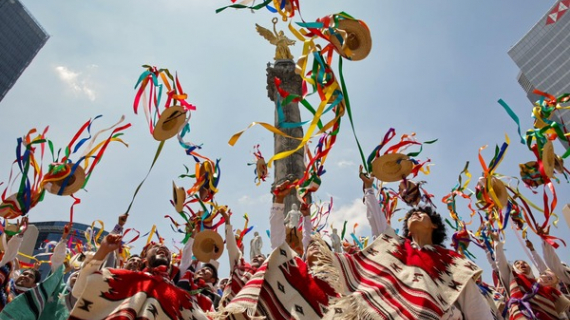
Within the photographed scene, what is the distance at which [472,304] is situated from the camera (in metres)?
2.38

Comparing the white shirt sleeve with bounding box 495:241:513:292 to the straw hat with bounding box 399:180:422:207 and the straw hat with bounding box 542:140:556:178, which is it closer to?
the straw hat with bounding box 542:140:556:178

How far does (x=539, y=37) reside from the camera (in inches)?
1806

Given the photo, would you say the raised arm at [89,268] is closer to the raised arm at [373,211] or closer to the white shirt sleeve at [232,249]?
the white shirt sleeve at [232,249]

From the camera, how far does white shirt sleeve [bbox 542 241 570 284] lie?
15.8 feet

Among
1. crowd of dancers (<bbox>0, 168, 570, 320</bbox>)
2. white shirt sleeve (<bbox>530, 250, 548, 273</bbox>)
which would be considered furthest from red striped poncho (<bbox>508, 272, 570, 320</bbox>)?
white shirt sleeve (<bbox>530, 250, 548, 273</bbox>)

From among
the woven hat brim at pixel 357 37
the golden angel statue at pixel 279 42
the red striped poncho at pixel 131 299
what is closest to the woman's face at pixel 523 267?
the woven hat brim at pixel 357 37

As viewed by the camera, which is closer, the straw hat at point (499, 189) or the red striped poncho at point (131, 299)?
the red striped poncho at point (131, 299)

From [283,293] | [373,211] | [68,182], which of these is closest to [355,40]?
[373,211]

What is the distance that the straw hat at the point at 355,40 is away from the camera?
13.0ft

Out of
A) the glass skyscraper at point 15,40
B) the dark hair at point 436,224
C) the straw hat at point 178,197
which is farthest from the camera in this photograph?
the glass skyscraper at point 15,40

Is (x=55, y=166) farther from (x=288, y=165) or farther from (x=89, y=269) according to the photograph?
(x=288, y=165)

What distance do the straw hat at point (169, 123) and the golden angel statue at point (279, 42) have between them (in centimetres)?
1784

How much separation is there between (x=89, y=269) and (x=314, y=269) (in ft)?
5.28

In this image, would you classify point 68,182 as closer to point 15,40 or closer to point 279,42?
point 279,42
